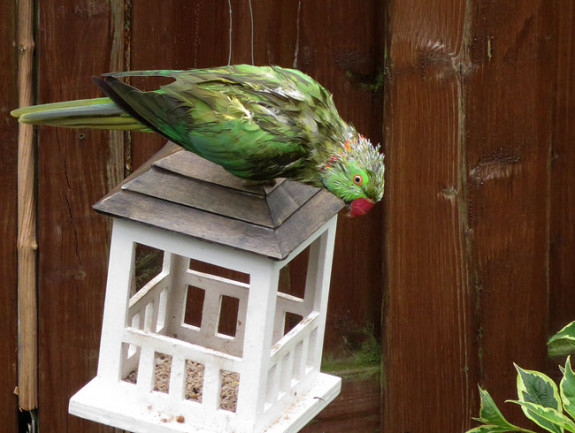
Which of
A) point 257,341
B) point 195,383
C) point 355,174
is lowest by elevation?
point 195,383

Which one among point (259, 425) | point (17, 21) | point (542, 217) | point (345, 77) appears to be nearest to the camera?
point (259, 425)

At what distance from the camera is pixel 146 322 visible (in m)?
2.30

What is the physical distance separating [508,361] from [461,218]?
525mm

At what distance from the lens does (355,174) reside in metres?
1.94

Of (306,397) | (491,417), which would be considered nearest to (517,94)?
(491,417)

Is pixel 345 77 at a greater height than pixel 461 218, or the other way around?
pixel 345 77

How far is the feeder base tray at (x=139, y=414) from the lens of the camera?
1959mm

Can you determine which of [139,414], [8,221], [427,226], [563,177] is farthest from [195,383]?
[563,177]

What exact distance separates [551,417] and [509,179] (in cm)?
86

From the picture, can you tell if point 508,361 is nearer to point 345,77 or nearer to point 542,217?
point 542,217

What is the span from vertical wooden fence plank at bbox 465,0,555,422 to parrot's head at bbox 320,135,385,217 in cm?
82

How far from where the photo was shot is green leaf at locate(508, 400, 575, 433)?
212cm

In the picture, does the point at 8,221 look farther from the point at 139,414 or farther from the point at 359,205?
the point at 359,205

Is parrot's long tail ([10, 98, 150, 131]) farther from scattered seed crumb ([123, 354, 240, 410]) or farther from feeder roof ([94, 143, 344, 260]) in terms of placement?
scattered seed crumb ([123, 354, 240, 410])
